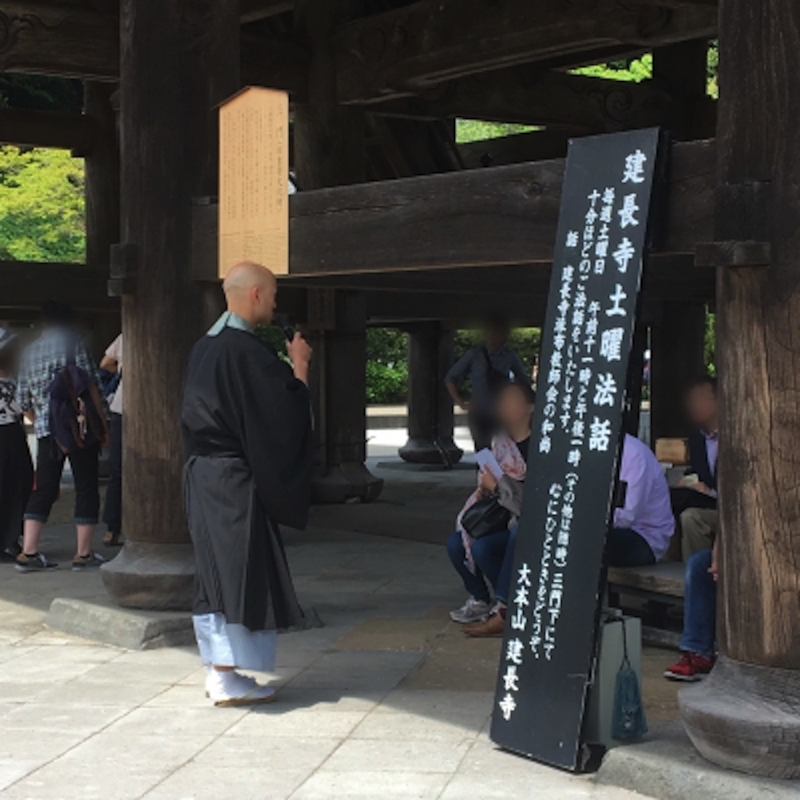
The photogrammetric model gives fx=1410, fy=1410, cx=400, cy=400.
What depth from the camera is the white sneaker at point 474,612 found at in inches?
271

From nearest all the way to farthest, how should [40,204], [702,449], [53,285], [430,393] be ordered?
1. [702,449]
2. [53,285]
3. [430,393]
4. [40,204]

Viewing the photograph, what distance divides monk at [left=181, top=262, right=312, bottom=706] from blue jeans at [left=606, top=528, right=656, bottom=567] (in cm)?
150

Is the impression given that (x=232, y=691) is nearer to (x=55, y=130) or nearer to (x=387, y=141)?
(x=387, y=141)

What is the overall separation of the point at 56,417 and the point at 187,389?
3.46 metres

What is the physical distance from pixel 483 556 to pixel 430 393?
9.93 metres

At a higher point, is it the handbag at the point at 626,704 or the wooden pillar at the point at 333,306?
the wooden pillar at the point at 333,306

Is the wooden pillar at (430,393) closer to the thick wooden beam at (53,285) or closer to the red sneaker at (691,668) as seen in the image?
the thick wooden beam at (53,285)

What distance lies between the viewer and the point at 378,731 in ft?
16.6

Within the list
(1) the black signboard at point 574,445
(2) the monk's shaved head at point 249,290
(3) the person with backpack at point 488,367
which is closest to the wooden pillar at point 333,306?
(3) the person with backpack at point 488,367

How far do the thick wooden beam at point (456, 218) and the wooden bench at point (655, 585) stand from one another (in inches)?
66.0

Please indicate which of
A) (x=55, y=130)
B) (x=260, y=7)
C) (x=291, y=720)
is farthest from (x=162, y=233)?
(x=55, y=130)

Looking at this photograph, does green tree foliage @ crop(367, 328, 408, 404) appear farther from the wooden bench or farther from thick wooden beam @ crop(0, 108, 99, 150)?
the wooden bench

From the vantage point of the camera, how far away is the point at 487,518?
6.58m

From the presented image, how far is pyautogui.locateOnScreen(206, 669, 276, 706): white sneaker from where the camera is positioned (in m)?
5.45
